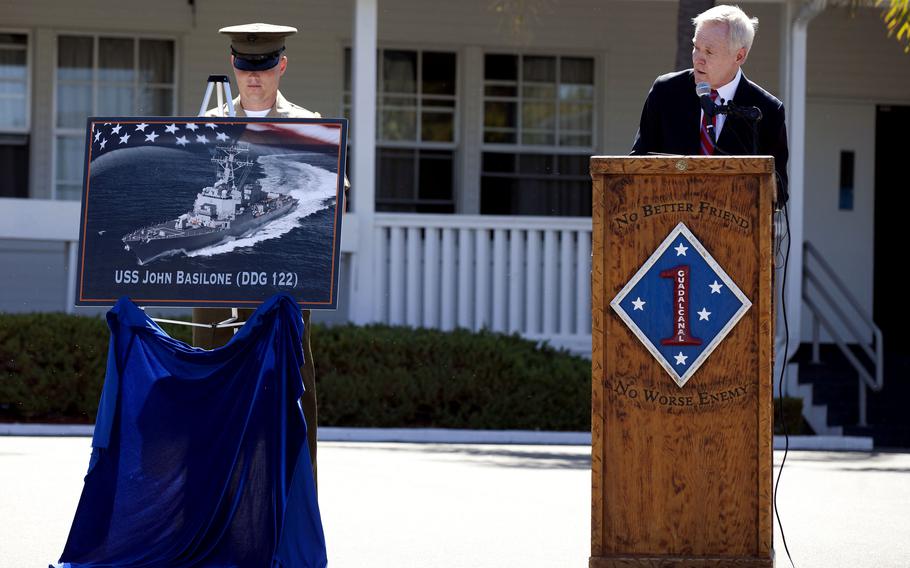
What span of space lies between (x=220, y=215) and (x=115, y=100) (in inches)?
430

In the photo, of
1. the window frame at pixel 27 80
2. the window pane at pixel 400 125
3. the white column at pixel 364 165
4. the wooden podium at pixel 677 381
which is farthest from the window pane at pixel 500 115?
the wooden podium at pixel 677 381

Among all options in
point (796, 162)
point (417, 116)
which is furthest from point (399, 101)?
point (796, 162)

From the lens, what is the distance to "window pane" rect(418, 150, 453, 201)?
16.3 meters

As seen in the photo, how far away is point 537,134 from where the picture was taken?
16.5 metres

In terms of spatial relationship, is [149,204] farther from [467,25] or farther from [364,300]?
[467,25]

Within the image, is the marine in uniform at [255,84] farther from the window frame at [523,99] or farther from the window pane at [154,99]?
the window frame at [523,99]

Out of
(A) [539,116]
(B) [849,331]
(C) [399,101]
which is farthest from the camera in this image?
(A) [539,116]

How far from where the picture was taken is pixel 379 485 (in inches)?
325

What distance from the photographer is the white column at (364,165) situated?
13.2 metres

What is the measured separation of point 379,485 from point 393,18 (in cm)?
871

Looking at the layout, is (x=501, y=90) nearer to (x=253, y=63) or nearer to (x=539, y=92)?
(x=539, y=92)

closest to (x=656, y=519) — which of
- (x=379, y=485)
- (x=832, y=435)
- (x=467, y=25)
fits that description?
(x=379, y=485)

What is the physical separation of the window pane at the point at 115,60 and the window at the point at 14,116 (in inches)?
31.6

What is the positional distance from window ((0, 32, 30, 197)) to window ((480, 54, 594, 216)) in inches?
200
